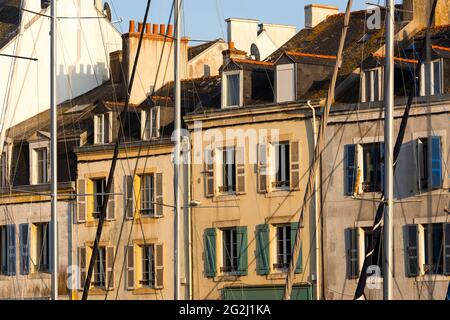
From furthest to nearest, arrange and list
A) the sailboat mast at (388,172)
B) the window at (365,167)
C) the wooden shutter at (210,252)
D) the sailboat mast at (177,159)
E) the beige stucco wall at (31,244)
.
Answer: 1. the beige stucco wall at (31,244)
2. the wooden shutter at (210,252)
3. the window at (365,167)
4. the sailboat mast at (177,159)
5. the sailboat mast at (388,172)

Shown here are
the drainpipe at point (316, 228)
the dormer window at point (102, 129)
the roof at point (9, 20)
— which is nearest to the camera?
the drainpipe at point (316, 228)

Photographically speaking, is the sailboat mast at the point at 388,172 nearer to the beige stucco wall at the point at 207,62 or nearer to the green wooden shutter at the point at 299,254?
the green wooden shutter at the point at 299,254

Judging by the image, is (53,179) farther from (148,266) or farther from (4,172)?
(4,172)

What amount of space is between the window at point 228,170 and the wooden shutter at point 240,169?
228mm

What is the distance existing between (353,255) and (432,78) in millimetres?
5301

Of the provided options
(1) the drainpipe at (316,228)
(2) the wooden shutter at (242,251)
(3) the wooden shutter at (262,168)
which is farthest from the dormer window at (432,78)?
(2) the wooden shutter at (242,251)

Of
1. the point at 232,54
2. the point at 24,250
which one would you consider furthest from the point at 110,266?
the point at 232,54

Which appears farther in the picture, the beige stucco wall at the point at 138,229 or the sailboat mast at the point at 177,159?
the beige stucco wall at the point at 138,229

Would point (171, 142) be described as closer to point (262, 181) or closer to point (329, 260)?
point (262, 181)

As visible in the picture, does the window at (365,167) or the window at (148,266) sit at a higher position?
the window at (365,167)

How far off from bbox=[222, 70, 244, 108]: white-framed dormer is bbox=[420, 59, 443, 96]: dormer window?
6576 millimetres

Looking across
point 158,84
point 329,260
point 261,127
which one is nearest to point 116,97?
point 158,84

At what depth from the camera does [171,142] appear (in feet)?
148

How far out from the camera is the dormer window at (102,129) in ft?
157
